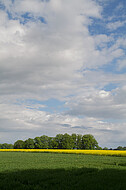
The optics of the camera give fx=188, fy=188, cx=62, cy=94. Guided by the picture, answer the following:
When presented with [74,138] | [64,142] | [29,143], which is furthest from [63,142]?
[29,143]

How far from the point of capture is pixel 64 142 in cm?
10256

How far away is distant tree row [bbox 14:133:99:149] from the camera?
336 feet

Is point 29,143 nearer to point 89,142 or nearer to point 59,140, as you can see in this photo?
point 59,140

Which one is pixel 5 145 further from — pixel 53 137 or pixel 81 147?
pixel 81 147

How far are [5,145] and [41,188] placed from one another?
15599 cm

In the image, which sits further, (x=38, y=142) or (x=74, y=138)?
(x=38, y=142)

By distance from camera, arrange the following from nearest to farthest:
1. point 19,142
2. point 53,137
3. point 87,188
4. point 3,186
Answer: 1. point 87,188
2. point 3,186
3. point 53,137
4. point 19,142

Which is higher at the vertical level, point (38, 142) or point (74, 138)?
point (74, 138)

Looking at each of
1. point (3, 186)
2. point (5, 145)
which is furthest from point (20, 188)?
point (5, 145)

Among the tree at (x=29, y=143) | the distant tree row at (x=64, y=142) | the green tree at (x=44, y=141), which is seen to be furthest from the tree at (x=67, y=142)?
the tree at (x=29, y=143)

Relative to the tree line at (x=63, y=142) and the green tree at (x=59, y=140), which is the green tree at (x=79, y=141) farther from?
the green tree at (x=59, y=140)

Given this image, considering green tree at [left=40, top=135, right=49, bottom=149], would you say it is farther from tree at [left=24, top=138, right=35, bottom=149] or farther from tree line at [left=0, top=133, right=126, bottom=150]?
tree at [left=24, top=138, right=35, bottom=149]

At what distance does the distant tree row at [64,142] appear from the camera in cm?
10250

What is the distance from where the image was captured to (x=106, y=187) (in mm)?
9203
